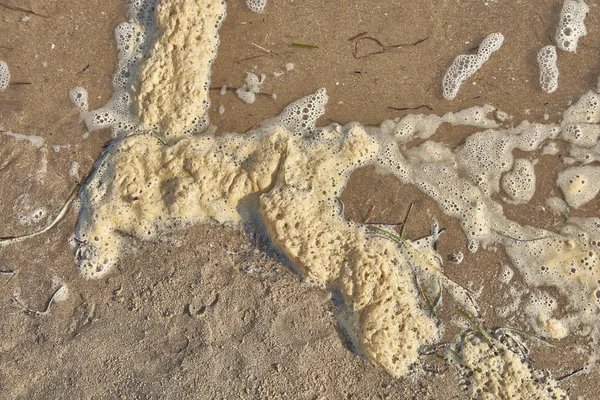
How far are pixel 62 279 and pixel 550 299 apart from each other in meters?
3.31

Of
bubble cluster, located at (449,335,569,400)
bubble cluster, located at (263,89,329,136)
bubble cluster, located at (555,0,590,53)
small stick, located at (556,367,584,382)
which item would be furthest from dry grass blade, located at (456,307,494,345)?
bubble cluster, located at (555,0,590,53)

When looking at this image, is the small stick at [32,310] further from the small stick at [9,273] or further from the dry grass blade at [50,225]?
the dry grass blade at [50,225]

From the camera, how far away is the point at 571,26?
3.06 m

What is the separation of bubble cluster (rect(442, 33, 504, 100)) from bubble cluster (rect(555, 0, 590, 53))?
422 millimetres

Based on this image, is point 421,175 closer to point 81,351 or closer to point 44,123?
point 81,351

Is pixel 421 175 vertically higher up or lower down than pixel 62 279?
higher up

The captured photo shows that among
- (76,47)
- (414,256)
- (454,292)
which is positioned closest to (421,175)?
(414,256)

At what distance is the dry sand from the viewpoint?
2.69 m

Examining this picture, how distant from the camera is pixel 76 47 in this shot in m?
3.24

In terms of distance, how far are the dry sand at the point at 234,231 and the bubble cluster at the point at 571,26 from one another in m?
0.05

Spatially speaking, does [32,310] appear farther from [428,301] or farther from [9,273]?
[428,301]

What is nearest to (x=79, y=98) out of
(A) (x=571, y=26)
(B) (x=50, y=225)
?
(B) (x=50, y=225)

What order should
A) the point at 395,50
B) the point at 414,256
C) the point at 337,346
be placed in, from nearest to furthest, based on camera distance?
the point at 337,346, the point at 414,256, the point at 395,50

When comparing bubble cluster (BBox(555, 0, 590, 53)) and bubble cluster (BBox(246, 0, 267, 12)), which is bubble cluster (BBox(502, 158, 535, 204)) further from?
bubble cluster (BBox(246, 0, 267, 12))
